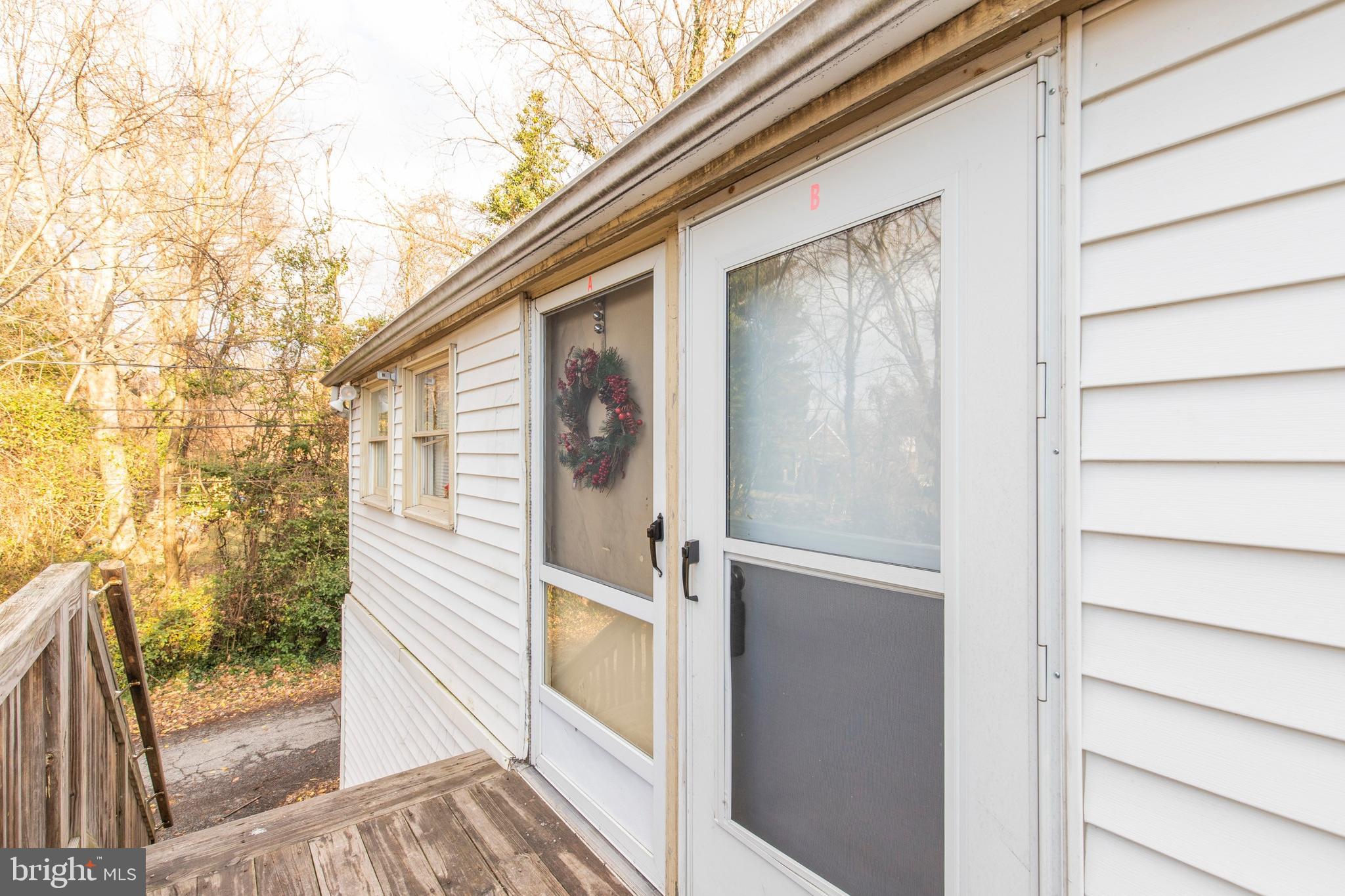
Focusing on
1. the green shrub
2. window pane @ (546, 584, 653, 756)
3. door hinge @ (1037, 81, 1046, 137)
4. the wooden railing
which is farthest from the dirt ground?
door hinge @ (1037, 81, 1046, 137)

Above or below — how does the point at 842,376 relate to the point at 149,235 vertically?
below

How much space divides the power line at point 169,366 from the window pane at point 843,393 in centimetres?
876

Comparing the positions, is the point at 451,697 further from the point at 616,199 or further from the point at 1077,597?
the point at 1077,597

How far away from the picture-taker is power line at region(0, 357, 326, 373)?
686cm

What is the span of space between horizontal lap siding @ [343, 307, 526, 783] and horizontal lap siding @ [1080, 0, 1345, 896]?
2337 millimetres

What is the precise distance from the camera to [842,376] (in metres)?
1.41

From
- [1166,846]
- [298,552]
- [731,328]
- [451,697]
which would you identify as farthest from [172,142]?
[1166,846]

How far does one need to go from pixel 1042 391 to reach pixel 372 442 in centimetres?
606

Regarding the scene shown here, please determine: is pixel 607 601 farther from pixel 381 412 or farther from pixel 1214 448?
pixel 381 412

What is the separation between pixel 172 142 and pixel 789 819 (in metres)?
10.4

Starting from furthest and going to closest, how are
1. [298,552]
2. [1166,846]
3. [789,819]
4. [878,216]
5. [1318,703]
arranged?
[298,552] → [789,819] → [878,216] → [1166,846] → [1318,703]

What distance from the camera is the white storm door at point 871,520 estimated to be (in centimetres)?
110

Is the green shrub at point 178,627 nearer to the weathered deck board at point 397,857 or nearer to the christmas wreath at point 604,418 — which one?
the weathered deck board at point 397,857

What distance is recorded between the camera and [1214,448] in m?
0.88
